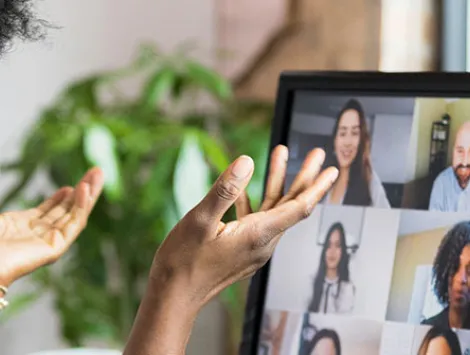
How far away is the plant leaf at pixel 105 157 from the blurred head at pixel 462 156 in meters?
0.82

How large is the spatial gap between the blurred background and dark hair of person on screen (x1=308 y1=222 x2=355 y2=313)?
0.67 metres

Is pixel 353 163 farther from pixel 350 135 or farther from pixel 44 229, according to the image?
pixel 44 229

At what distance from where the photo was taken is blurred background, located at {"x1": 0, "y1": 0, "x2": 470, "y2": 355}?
154cm

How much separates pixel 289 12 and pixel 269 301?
3.76 feet

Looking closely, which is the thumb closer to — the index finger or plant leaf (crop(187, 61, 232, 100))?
the index finger

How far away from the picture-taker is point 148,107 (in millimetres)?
1671

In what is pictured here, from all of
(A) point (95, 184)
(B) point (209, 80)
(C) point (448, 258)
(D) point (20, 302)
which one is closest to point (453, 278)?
(C) point (448, 258)

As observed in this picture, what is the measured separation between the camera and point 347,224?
2.55 ft

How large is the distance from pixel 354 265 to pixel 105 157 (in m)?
0.80

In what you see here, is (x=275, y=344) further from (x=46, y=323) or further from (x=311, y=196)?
(x=46, y=323)

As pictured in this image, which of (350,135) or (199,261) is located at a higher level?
(350,135)

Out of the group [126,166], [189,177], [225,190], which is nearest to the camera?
[225,190]

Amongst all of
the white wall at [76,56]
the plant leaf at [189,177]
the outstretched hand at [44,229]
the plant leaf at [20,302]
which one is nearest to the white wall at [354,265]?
the outstretched hand at [44,229]

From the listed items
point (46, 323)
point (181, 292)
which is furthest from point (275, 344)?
point (46, 323)
